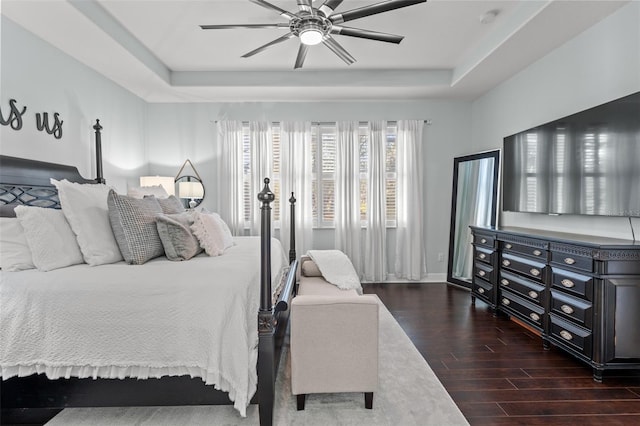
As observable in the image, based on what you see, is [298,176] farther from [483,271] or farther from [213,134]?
[483,271]

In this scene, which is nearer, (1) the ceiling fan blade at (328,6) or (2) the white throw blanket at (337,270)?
(1) the ceiling fan blade at (328,6)

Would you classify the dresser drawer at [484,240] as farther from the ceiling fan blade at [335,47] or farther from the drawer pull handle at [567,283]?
the ceiling fan blade at [335,47]

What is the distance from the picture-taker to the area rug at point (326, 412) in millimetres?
1824

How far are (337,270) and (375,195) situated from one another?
215 centimetres

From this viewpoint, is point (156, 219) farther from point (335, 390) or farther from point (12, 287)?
point (335, 390)

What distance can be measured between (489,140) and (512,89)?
2.34 feet

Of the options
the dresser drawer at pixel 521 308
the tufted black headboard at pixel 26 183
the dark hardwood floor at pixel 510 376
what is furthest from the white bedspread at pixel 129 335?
the dresser drawer at pixel 521 308

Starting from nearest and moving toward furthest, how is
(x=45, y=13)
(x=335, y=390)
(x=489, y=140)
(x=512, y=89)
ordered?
(x=335, y=390)
(x=45, y=13)
(x=512, y=89)
(x=489, y=140)

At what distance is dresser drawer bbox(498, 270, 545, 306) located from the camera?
9.20 ft

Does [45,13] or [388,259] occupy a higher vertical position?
[45,13]

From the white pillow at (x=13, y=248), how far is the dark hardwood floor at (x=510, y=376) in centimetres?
276

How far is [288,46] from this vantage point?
11.7ft

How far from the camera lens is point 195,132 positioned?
4.89m

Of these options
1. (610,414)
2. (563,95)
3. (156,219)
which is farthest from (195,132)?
(610,414)
